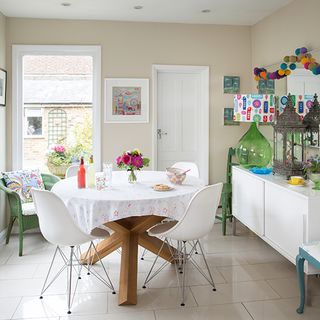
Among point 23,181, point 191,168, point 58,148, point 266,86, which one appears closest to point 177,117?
point 266,86

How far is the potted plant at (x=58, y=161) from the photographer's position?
5.04 metres

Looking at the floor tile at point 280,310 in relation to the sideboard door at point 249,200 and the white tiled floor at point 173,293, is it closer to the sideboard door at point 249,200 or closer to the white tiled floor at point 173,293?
the white tiled floor at point 173,293

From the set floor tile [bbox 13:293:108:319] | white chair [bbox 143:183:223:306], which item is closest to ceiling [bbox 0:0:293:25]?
white chair [bbox 143:183:223:306]

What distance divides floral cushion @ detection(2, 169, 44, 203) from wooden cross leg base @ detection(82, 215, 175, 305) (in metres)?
1.36

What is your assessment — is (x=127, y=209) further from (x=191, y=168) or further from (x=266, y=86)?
(x=266, y=86)

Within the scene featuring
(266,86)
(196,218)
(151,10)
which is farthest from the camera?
(266,86)

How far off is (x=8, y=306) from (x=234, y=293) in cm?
169

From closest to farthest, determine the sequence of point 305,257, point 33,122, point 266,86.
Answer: point 305,257
point 266,86
point 33,122

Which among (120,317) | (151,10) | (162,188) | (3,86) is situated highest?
(151,10)

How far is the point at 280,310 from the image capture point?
2691 mm

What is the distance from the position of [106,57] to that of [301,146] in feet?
9.21

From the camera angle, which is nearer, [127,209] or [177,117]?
[127,209]

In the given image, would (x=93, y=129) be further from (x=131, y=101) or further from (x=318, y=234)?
(x=318, y=234)

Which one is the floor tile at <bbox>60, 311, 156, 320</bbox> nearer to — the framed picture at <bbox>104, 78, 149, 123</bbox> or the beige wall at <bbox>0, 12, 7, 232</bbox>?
the beige wall at <bbox>0, 12, 7, 232</bbox>
